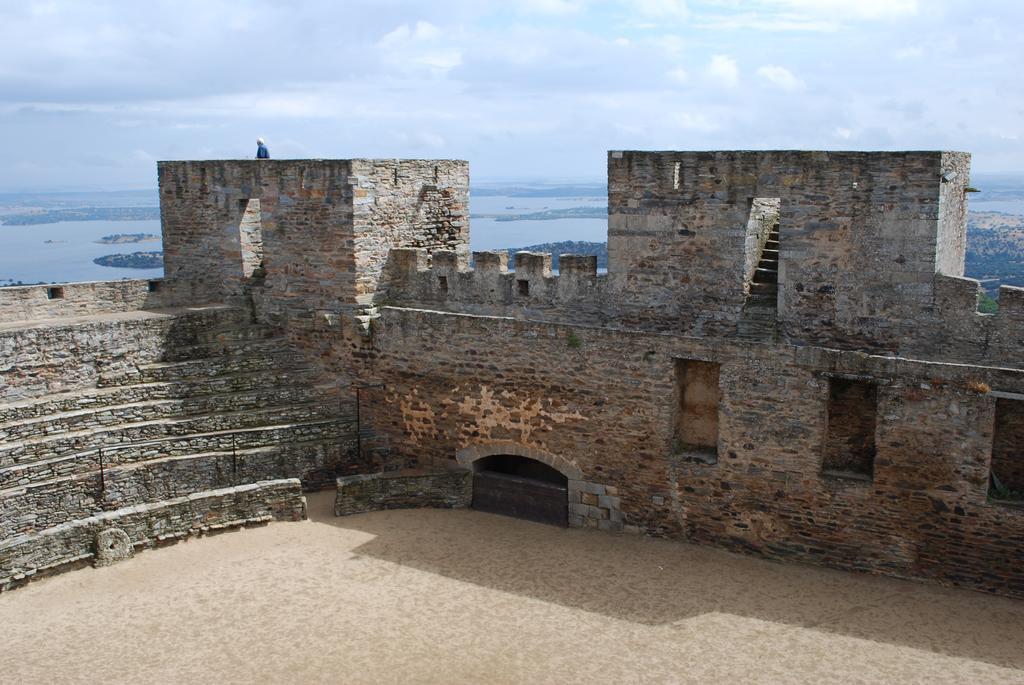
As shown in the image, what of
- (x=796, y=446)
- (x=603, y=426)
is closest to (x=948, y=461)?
(x=796, y=446)

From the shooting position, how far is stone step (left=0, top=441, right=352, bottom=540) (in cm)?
1269

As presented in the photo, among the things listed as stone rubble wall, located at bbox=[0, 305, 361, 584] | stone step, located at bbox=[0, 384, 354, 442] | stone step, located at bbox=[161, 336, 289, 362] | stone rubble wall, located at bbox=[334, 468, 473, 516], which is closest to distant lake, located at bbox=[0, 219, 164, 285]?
stone step, located at bbox=[161, 336, 289, 362]

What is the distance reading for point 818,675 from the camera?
941 cm

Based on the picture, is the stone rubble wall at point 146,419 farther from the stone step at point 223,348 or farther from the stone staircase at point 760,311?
the stone staircase at point 760,311

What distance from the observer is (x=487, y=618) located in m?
10.9

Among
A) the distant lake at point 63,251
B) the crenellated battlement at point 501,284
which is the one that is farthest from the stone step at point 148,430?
the distant lake at point 63,251

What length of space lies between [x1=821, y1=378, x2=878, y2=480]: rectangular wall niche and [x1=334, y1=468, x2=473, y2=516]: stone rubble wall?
15.6 ft

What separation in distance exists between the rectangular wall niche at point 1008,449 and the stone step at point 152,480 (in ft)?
27.5

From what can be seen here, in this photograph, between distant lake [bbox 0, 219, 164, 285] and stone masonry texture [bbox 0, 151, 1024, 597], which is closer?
stone masonry texture [bbox 0, 151, 1024, 597]

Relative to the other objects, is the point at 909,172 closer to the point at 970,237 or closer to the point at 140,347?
the point at 140,347

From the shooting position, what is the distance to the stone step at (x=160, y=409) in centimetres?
1316

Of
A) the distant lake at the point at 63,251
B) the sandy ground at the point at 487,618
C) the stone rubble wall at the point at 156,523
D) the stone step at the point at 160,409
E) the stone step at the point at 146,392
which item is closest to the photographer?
the sandy ground at the point at 487,618

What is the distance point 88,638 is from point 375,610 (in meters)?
2.87

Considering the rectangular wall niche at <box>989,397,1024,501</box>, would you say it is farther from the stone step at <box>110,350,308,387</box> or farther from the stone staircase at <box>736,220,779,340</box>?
the stone step at <box>110,350,308,387</box>
